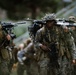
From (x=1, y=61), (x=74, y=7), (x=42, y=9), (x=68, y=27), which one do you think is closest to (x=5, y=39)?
(x=1, y=61)

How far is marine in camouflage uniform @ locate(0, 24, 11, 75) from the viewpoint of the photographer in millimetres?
14250

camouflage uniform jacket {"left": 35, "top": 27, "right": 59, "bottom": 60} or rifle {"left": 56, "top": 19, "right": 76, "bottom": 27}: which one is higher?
rifle {"left": 56, "top": 19, "right": 76, "bottom": 27}

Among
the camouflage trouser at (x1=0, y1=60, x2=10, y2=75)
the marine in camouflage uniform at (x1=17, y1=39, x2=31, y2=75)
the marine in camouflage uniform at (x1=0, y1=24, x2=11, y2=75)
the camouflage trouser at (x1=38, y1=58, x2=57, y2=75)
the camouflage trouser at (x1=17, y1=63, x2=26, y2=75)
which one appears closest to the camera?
the camouflage trouser at (x1=38, y1=58, x2=57, y2=75)

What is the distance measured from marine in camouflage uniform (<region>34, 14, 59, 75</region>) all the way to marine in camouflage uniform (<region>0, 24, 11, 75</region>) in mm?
818

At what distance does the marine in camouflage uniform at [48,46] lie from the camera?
45.0 feet

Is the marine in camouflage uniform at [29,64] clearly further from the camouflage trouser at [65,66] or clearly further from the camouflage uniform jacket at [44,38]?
the camouflage trouser at [65,66]

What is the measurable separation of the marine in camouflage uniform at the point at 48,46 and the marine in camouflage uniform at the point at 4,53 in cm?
82

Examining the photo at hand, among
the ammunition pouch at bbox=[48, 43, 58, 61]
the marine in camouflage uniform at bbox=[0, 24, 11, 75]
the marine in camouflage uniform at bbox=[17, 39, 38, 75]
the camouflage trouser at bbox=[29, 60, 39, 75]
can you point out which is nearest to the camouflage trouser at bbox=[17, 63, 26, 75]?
the marine in camouflage uniform at bbox=[17, 39, 38, 75]

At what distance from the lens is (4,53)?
47.5ft

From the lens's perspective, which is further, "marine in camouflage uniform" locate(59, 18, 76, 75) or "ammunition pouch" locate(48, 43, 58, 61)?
"ammunition pouch" locate(48, 43, 58, 61)

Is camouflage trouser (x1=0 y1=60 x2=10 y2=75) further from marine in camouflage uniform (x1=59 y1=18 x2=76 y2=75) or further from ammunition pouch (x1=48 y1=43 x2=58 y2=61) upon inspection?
marine in camouflage uniform (x1=59 y1=18 x2=76 y2=75)

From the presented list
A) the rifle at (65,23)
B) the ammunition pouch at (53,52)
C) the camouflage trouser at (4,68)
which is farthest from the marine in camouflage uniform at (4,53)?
the rifle at (65,23)

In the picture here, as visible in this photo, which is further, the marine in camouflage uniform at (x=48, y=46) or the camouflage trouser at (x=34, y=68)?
the camouflage trouser at (x=34, y=68)

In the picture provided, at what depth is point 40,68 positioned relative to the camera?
14.2 metres
